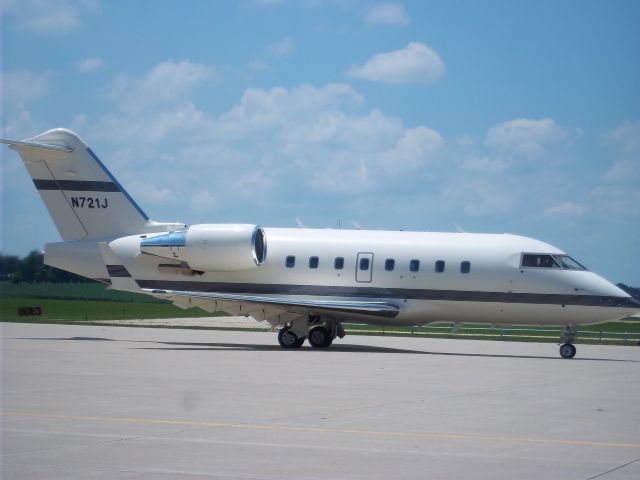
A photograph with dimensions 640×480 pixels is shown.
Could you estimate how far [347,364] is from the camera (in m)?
23.6

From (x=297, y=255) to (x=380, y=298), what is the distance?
9.66 ft

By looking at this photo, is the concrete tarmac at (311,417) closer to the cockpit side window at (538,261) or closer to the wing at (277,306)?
the wing at (277,306)

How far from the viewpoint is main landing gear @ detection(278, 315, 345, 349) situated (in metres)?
30.2

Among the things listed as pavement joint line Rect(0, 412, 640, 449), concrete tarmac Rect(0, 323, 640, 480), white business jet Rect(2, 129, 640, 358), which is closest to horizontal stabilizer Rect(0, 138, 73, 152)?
white business jet Rect(2, 129, 640, 358)

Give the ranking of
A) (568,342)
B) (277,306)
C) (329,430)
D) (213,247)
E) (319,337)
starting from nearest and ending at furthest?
1. (329,430)
2. (568,342)
3. (277,306)
4. (213,247)
5. (319,337)

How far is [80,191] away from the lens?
3209 centimetres

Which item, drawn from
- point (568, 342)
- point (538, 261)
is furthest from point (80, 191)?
point (568, 342)

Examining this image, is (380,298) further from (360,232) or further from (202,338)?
(202,338)

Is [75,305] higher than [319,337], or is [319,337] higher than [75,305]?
[75,305]

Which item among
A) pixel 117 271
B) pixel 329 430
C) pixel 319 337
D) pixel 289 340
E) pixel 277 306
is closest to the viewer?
pixel 329 430

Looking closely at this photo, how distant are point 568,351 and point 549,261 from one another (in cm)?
280

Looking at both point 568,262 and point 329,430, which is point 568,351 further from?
point 329,430

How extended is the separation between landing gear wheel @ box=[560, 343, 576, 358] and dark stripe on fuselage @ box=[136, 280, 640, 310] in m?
1.35

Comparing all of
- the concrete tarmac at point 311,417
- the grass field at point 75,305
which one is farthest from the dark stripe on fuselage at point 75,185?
the concrete tarmac at point 311,417
